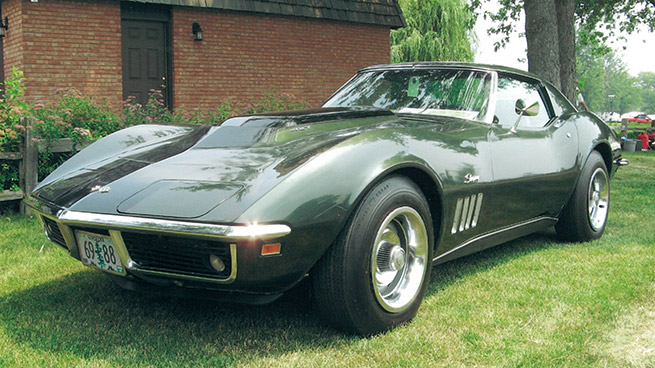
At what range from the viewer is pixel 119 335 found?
2.91 m

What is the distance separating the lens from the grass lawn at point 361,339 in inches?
105

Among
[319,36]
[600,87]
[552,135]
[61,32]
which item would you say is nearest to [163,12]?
[61,32]

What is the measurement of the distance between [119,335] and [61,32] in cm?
871

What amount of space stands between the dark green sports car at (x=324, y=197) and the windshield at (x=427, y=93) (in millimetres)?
11

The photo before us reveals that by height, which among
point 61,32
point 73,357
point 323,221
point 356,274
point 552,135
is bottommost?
point 73,357

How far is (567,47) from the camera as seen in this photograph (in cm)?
1036

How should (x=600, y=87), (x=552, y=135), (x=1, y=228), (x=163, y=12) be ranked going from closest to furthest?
(x=552, y=135) → (x=1, y=228) → (x=163, y=12) → (x=600, y=87)

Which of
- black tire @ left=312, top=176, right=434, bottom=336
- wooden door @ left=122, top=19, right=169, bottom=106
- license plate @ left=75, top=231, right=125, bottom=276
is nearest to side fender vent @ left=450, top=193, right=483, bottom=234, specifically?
black tire @ left=312, top=176, right=434, bottom=336

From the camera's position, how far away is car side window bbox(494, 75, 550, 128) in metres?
4.23

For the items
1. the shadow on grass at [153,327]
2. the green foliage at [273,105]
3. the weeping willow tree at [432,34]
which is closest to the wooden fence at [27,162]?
the shadow on grass at [153,327]

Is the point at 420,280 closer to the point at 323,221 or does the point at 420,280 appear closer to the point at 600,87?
the point at 323,221

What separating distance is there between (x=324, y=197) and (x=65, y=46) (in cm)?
906

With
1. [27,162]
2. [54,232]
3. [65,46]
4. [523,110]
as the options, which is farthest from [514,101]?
[65,46]

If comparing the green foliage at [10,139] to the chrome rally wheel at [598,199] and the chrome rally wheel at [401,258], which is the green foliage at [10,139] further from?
the chrome rally wheel at [598,199]
